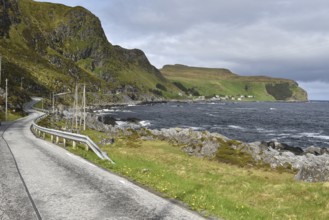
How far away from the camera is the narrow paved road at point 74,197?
9.37 meters

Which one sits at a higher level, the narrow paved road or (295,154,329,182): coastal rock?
the narrow paved road

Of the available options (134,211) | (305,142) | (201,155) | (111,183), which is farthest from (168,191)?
(305,142)

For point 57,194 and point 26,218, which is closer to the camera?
point 26,218

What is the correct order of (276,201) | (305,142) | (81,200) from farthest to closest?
(305,142) < (276,201) < (81,200)

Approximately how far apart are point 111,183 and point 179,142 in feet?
143

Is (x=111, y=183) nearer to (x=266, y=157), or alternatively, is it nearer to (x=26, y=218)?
(x=26, y=218)

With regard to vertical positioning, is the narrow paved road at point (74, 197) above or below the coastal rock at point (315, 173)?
above

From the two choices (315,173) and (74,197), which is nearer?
(74,197)

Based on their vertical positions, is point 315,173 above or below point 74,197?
below

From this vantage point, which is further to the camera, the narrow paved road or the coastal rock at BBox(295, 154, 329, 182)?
the coastal rock at BBox(295, 154, 329, 182)

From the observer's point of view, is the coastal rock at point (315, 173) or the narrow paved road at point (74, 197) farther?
the coastal rock at point (315, 173)

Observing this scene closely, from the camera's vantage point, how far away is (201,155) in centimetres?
4388

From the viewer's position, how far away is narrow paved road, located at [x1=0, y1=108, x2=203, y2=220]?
30.7ft

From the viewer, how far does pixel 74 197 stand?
36.4ft
